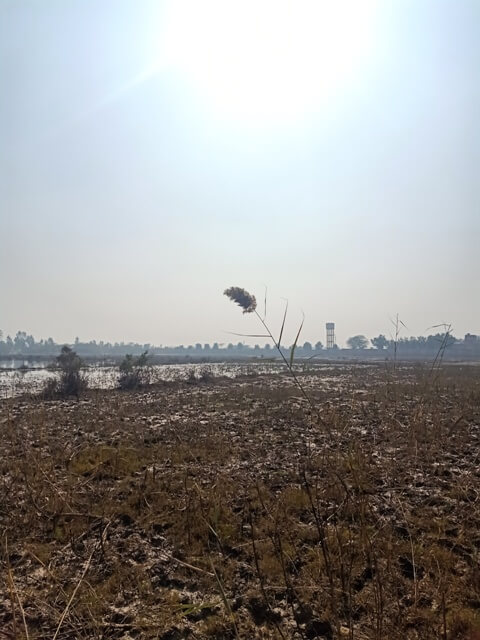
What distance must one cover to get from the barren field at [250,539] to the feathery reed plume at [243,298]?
0.92 m

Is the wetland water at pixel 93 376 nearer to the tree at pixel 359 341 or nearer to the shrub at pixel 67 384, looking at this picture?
the shrub at pixel 67 384

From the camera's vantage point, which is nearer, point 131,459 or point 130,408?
point 131,459

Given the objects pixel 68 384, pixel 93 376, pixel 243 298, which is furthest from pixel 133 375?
pixel 243 298

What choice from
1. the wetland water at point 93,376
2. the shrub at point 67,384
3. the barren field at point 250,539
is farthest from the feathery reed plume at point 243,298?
the shrub at point 67,384

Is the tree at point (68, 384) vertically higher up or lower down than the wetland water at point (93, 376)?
higher up

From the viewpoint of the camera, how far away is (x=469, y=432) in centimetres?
1123

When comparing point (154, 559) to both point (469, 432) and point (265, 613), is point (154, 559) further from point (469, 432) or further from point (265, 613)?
point (469, 432)

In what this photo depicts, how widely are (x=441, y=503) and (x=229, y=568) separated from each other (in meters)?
3.43

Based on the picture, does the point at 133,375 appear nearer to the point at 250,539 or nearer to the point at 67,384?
the point at 67,384

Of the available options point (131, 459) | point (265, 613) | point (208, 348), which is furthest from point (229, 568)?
point (208, 348)

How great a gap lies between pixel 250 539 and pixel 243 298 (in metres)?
3.64

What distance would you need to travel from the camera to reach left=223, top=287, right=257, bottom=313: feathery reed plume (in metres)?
3.11

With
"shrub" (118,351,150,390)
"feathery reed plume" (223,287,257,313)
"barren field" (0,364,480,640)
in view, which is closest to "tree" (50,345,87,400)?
"shrub" (118,351,150,390)

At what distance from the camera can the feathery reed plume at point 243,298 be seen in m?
3.11
